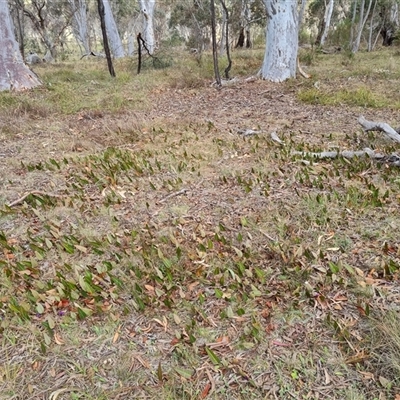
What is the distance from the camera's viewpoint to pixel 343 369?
5.65 ft

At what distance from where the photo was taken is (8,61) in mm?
8289

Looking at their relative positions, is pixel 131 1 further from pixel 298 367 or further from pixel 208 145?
pixel 298 367

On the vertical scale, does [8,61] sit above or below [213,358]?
above

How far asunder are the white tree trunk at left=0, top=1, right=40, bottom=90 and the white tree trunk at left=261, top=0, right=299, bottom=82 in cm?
609

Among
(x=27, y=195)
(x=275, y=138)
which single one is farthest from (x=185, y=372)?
(x=275, y=138)

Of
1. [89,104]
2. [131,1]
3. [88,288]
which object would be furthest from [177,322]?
[131,1]

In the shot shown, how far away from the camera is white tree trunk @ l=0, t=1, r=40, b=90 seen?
26.7 ft

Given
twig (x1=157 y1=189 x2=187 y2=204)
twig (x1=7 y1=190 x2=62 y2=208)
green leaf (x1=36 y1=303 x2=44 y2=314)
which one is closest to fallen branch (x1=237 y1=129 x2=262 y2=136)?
twig (x1=157 y1=189 x2=187 y2=204)

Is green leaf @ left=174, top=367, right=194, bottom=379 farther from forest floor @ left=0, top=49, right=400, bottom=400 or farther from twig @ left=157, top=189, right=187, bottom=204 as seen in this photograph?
twig @ left=157, top=189, right=187, bottom=204

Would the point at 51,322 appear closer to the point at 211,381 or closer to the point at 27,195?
the point at 211,381

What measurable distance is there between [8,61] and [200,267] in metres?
8.45

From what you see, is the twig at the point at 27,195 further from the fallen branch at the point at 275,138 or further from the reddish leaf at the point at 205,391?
the fallen branch at the point at 275,138

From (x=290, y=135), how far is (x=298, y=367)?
3.70 m

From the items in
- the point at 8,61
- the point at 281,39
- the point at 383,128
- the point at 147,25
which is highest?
the point at 147,25
